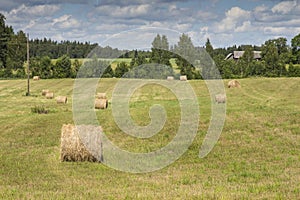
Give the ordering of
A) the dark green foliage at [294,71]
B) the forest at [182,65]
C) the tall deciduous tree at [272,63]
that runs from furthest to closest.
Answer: the tall deciduous tree at [272,63]
the dark green foliage at [294,71]
the forest at [182,65]

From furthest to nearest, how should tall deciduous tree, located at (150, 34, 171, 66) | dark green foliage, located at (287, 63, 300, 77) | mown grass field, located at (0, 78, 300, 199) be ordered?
dark green foliage, located at (287, 63, 300, 77), tall deciduous tree, located at (150, 34, 171, 66), mown grass field, located at (0, 78, 300, 199)

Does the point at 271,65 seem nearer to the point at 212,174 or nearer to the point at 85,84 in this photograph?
the point at 85,84

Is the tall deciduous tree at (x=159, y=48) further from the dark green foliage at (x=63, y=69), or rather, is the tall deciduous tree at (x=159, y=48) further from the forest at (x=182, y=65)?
the dark green foliage at (x=63, y=69)

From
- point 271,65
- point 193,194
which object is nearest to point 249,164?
point 193,194

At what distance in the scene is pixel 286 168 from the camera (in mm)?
11805

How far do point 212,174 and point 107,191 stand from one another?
3363mm

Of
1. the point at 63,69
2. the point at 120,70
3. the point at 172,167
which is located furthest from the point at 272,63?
the point at 172,167

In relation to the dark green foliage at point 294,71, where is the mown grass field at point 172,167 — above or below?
below

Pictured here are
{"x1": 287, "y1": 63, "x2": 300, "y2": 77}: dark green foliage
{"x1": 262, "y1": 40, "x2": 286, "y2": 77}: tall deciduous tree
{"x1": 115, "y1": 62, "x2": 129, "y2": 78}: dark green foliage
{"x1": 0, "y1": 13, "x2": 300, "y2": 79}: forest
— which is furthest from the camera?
{"x1": 262, "y1": 40, "x2": 286, "y2": 77}: tall deciduous tree

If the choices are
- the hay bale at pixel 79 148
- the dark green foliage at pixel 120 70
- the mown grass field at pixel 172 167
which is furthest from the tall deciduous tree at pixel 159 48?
the dark green foliage at pixel 120 70

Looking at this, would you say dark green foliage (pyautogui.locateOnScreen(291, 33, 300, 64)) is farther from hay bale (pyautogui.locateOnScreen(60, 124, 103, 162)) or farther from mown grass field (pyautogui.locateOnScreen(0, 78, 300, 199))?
hay bale (pyautogui.locateOnScreen(60, 124, 103, 162))

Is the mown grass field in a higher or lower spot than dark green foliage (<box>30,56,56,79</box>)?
lower

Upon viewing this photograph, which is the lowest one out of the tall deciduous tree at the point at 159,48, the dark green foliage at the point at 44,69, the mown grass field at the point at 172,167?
the mown grass field at the point at 172,167

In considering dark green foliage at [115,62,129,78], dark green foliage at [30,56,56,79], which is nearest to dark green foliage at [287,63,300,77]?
dark green foliage at [115,62,129,78]
